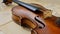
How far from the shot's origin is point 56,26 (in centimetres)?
97

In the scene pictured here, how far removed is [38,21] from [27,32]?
187mm

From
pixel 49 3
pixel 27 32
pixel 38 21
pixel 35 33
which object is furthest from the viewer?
pixel 49 3

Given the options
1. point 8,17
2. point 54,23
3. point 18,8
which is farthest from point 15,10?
point 54,23

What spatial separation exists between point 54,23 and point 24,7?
0.39m

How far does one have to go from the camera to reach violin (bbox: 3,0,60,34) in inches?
37.5

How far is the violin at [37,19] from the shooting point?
3.13 feet

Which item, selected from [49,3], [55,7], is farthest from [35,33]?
[49,3]

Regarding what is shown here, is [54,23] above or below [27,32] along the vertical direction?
above

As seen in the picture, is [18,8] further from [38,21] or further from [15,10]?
[38,21]

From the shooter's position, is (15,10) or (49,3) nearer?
(15,10)

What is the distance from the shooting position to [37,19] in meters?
1.10

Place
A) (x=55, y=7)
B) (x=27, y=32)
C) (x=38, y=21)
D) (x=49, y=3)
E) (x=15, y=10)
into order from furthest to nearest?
(x=49, y=3) → (x=55, y=7) → (x=15, y=10) → (x=27, y=32) → (x=38, y=21)

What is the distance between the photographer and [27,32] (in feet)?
4.00

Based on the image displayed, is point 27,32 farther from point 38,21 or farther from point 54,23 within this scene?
point 54,23
